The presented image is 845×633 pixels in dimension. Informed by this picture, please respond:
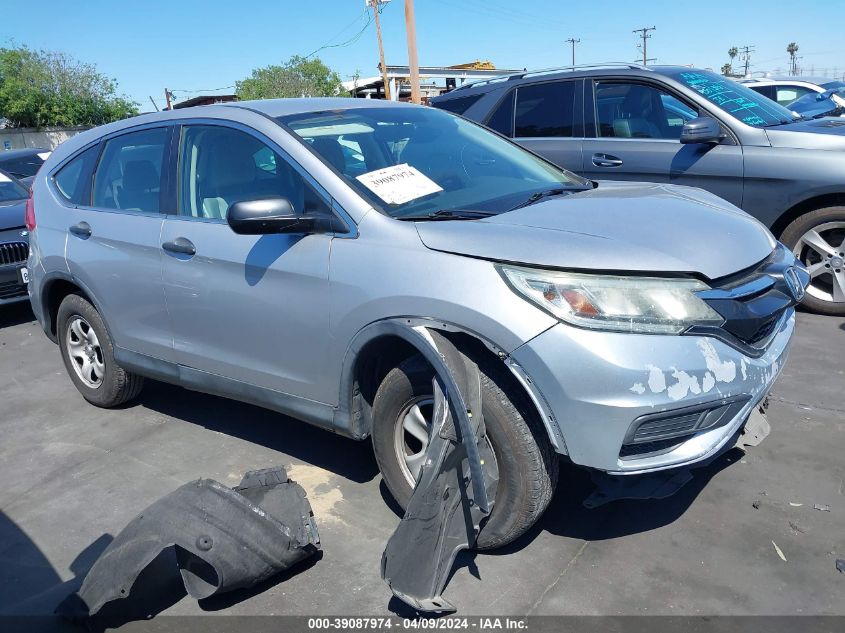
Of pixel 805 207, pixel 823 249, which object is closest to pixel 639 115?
pixel 805 207

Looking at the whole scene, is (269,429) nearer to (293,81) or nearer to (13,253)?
(13,253)

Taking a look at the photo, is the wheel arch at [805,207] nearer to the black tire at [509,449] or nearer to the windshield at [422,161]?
the windshield at [422,161]

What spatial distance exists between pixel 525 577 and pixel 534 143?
14.8 ft

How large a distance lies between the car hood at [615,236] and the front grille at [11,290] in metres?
5.64

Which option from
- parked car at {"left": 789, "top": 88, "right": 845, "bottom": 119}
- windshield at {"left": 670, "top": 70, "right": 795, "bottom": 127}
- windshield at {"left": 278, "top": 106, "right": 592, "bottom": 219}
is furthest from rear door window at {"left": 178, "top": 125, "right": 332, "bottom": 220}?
parked car at {"left": 789, "top": 88, "right": 845, "bottom": 119}

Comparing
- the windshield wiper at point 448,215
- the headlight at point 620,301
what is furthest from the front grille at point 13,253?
the headlight at point 620,301

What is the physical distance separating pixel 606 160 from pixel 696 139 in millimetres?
795

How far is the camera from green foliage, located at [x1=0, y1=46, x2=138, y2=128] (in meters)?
41.1

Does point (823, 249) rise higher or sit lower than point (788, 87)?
lower

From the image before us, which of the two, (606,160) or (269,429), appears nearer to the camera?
(269,429)

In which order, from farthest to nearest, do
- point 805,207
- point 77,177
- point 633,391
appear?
point 805,207, point 77,177, point 633,391

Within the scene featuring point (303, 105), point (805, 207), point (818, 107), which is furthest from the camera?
point (818, 107)

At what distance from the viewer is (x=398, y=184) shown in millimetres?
3254

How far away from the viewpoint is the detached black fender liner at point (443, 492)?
2555mm
